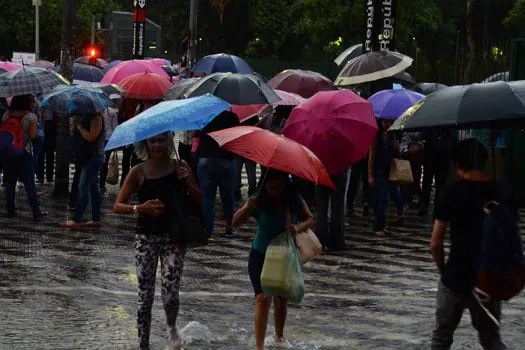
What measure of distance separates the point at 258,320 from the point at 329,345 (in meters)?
Answer: 0.89

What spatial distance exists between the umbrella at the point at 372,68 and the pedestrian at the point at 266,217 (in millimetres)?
8946

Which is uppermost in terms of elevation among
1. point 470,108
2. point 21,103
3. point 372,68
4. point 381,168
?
point 372,68

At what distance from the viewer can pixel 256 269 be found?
27.5 ft

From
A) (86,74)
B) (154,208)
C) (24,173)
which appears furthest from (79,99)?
(86,74)

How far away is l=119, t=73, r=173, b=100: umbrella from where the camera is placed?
1870 cm

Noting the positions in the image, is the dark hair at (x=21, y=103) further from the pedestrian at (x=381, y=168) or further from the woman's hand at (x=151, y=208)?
the woman's hand at (x=151, y=208)

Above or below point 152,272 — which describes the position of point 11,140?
above

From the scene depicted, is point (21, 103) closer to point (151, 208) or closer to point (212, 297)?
point (212, 297)

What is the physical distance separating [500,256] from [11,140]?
10261 millimetres

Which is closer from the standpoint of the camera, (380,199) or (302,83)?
(380,199)

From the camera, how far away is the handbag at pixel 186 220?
810 centimetres

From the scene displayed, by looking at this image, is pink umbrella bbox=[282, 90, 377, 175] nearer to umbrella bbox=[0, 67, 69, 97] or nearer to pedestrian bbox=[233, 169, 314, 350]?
pedestrian bbox=[233, 169, 314, 350]

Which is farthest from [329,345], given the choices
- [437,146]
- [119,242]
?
[437,146]

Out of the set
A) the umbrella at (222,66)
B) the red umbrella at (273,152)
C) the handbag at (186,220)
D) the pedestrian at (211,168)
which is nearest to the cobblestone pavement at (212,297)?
the pedestrian at (211,168)
